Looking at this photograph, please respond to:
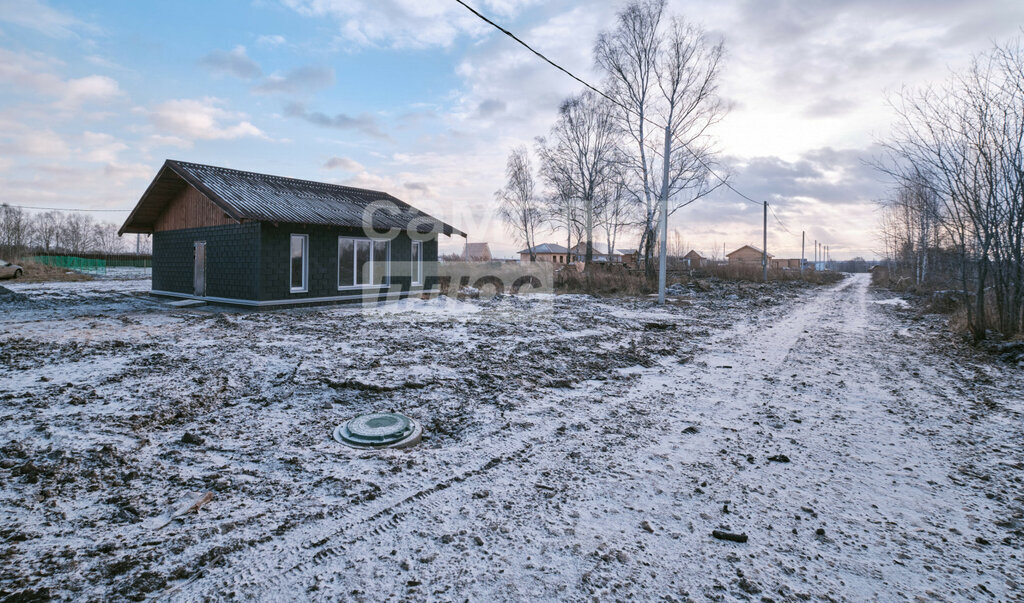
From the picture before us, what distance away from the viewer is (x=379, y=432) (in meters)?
4.05

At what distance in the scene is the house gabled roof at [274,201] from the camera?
43.4 ft

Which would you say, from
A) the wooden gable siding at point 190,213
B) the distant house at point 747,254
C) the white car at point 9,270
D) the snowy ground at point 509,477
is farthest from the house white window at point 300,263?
the distant house at point 747,254

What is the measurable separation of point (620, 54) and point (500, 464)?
24.4 m

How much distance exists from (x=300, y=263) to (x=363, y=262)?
2.14m

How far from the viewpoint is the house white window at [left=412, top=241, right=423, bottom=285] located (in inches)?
684

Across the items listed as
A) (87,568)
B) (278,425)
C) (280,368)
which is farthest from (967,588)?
(280,368)

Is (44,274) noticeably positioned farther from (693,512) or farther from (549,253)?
(549,253)

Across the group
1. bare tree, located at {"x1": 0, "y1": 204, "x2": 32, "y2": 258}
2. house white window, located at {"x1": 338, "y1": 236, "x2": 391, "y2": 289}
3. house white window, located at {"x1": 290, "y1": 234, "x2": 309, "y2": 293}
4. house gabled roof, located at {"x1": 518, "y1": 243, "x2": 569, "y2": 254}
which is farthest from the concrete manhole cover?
house gabled roof, located at {"x1": 518, "y1": 243, "x2": 569, "y2": 254}

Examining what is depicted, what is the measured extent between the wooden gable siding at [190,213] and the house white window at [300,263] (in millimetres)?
1955

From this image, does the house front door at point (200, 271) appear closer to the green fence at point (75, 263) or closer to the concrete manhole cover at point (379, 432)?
the concrete manhole cover at point (379, 432)

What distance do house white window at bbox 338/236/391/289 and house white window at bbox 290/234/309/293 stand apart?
110 cm

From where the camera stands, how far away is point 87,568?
2303 millimetres

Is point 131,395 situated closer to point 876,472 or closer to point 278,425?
point 278,425

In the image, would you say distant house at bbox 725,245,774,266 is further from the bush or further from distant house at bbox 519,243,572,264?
the bush
